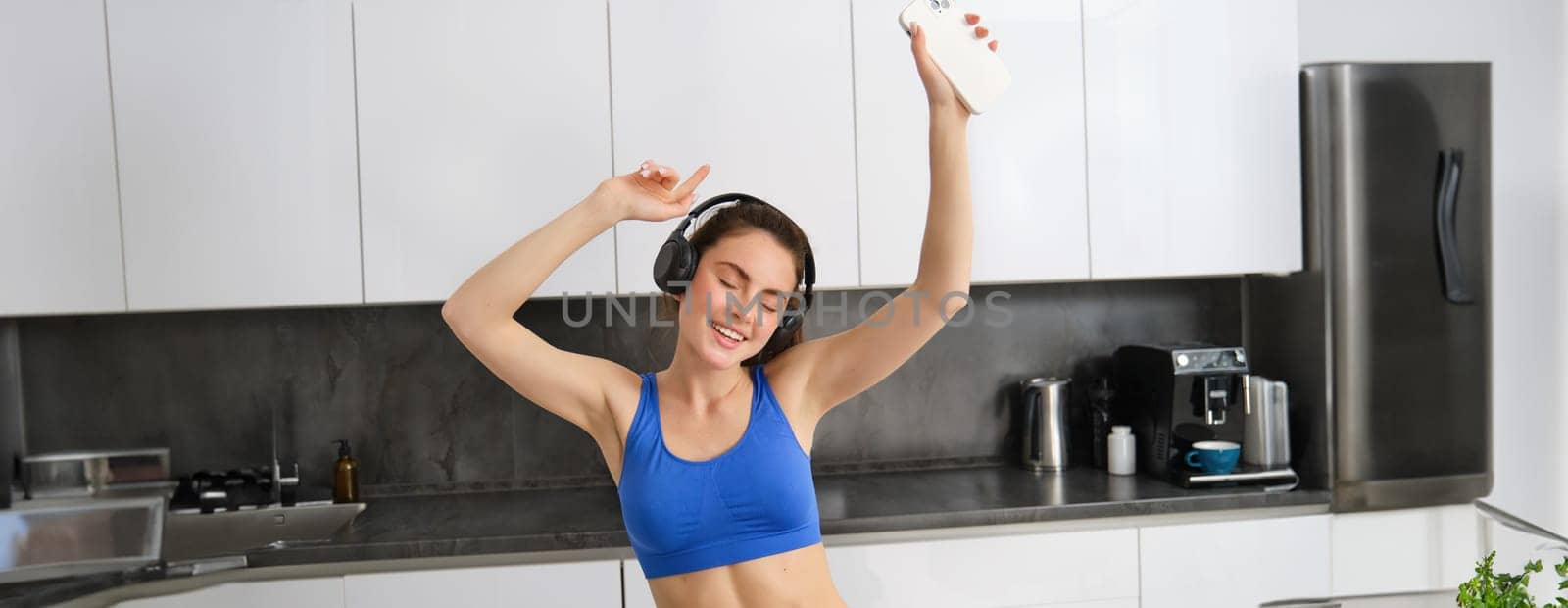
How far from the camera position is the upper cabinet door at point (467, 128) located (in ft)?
9.29

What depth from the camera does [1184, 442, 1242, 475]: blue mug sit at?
9.78ft

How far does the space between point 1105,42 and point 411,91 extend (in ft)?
5.73

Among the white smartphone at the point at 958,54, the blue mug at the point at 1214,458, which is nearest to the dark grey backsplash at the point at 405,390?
the blue mug at the point at 1214,458

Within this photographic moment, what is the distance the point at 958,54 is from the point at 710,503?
0.70 m

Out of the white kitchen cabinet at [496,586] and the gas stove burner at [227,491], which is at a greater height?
the gas stove burner at [227,491]

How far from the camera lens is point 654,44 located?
2.88 metres

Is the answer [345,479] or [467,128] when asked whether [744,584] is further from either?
[345,479]

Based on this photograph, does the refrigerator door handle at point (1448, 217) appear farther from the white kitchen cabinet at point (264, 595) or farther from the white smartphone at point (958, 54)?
the white kitchen cabinet at point (264, 595)

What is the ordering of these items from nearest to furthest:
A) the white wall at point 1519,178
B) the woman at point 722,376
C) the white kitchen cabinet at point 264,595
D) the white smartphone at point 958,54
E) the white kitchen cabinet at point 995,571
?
the white smartphone at point 958,54
the woman at point 722,376
the white kitchen cabinet at point 264,595
the white kitchen cabinet at point 995,571
the white wall at point 1519,178

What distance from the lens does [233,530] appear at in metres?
3.00

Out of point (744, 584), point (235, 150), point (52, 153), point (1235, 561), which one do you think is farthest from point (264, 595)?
point (1235, 561)

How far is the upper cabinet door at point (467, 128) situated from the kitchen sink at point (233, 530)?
0.66 m

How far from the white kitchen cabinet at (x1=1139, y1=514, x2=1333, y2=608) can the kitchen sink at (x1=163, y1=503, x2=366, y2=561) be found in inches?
80.0

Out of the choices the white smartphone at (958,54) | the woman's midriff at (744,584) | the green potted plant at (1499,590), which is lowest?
the woman's midriff at (744,584)
